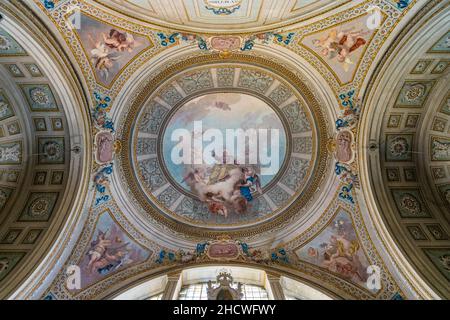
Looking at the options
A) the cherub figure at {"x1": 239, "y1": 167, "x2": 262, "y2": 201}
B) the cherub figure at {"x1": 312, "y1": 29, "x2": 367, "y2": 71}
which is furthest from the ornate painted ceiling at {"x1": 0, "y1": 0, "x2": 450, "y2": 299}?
the cherub figure at {"x1": 239, "y1": 167, "x2": 262, "y2": 201}

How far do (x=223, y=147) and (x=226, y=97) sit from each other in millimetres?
2517

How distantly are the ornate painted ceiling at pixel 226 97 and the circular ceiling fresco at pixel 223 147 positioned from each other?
10cm

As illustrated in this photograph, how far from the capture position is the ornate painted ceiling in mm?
11016

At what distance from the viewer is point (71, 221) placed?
1212cm

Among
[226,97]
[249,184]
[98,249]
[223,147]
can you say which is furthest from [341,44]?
[98,249]

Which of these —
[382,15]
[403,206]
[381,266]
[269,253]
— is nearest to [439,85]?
[382,15]

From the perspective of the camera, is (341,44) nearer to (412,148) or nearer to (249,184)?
(412,148)

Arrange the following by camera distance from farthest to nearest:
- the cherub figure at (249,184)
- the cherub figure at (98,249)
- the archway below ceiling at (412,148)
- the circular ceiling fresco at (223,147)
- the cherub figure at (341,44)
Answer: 1. the cherub figure at (249,184)
2. the circular ceiling fresco at (223,147)
3. the cherub figure at (98,249)
4. the cherub figure at (341,44)
5. the archway below ceiling at (412,148)

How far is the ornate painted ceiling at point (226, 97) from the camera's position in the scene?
11.0m

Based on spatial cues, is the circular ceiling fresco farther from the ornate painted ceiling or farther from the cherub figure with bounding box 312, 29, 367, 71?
the cherub figure with bounding box 312, 29, 367, 71

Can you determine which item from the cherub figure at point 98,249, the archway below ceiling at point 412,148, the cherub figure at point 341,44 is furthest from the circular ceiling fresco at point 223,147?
the archway below ceiling at point 412,148

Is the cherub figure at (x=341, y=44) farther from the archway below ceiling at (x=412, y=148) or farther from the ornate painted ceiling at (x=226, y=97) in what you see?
the archway below ceiling at (x=412, y=148)

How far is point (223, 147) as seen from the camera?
55.4ft

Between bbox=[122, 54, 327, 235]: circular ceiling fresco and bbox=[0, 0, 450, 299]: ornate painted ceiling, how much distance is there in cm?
10
